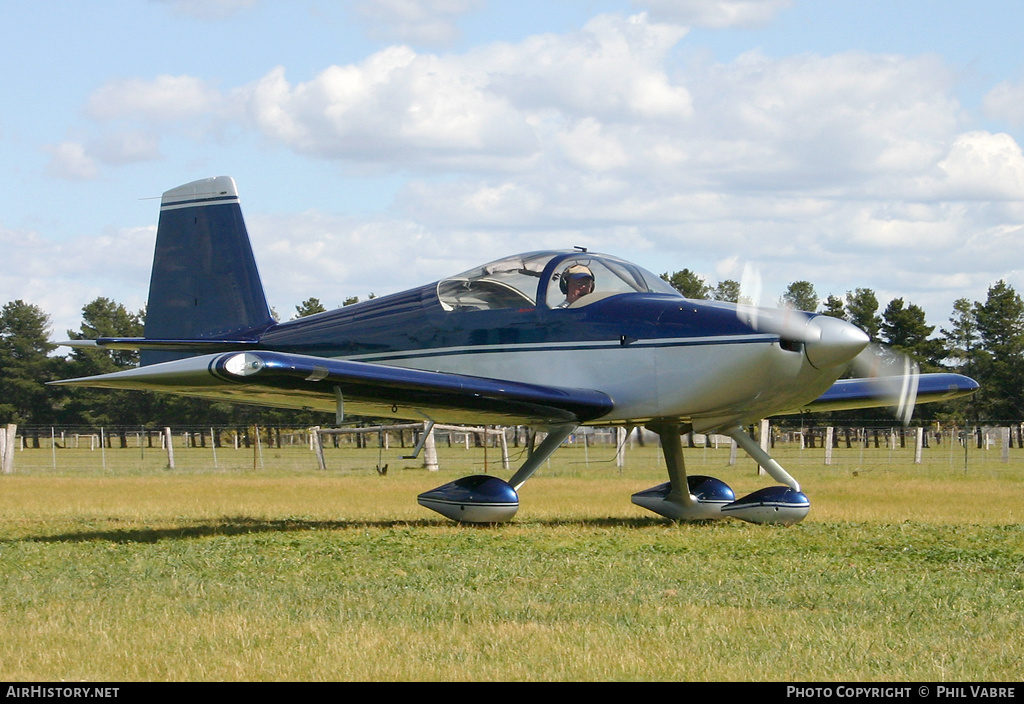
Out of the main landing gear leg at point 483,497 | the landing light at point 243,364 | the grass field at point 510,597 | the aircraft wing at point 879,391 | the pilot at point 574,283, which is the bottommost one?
the grass field at point 510,597

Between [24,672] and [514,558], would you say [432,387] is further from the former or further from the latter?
[24,672]

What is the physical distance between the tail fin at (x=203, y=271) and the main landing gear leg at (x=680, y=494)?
5488 millimetres

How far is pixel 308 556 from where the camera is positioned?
29.0 feet

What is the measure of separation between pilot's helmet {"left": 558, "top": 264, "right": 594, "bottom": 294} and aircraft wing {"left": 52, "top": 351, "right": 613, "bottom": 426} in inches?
42.8

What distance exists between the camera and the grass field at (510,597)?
16.5 ft

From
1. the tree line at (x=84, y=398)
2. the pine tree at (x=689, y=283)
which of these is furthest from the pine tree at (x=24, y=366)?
the pine tree at (x=689, y=283)

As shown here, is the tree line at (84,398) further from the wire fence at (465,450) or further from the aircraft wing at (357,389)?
the aircraft wing at (357,389)

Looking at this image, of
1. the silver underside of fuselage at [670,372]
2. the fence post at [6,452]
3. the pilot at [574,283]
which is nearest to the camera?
the silver underside of fuselage at [670,372]

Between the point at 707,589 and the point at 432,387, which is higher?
the point at 432,387

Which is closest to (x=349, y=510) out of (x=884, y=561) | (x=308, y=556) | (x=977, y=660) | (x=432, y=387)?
(x=432, y=387)

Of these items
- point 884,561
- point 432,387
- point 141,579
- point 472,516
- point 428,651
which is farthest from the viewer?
point 472,516

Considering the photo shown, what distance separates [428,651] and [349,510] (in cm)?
909

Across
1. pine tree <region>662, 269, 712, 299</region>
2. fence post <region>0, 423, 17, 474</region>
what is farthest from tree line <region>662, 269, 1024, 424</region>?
fence post <region>0, 423, 17, 474</region>

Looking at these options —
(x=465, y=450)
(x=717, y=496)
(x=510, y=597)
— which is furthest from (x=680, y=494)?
(x=465, y=450)
